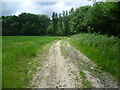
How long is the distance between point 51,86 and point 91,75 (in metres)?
1.88

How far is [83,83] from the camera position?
4184mm

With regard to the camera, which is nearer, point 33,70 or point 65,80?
point 65,80

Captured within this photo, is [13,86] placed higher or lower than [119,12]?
lower

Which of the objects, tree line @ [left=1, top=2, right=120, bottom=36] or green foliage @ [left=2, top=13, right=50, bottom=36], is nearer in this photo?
tree line @ [left=1, top=2, right=120, bottom=36]

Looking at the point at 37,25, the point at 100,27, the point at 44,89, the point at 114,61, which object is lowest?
the point at 44,89

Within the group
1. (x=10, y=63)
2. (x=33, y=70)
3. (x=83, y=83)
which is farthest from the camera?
(x=10, y=63)

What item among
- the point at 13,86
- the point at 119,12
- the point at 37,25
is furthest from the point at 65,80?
the point at 37,25

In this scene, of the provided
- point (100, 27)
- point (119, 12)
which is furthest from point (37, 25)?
point (119, 12)

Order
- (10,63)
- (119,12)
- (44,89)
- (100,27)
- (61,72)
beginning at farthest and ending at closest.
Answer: (100,27) < (119,12) < (10,63) < (61,72) < (44,89)

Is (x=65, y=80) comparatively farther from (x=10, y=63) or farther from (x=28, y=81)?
(x=10, y=63)

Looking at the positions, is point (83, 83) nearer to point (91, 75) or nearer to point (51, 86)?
point (91, 75)

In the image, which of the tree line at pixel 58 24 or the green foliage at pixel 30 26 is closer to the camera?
the tree line at pixel 58 24

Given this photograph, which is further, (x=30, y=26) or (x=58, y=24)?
(x=58, y=24)

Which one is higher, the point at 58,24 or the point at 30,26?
the point at 58,24
